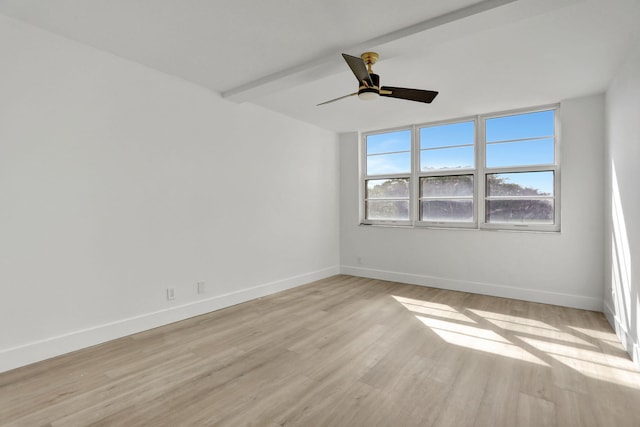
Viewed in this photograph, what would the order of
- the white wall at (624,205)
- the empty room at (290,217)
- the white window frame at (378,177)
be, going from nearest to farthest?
the empty room at (290,217) → the white wall at (624,205) → the white window frame at (378,177)

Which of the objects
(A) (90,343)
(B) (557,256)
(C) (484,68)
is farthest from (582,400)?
(A) (90,343)

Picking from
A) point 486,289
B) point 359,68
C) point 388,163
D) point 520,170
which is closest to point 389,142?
point 388,163

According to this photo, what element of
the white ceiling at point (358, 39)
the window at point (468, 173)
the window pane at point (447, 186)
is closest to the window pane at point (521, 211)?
the window at point (468, 173)

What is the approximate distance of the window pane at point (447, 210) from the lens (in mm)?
4848

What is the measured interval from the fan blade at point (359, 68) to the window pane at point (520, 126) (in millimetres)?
2846

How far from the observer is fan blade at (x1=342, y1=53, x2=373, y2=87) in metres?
2.32

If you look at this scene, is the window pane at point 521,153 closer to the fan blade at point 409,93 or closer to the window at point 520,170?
the window at point 520,170

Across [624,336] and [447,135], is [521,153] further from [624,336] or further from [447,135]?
[624,336]

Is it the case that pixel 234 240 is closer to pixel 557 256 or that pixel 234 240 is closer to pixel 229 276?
pixel 229 276

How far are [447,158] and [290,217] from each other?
8.51ft

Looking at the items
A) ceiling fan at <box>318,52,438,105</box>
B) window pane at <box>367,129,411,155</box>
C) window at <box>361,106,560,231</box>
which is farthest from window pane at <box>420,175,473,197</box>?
ceiling fan at <box>318,52,438,105</box>

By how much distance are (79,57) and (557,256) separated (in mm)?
5559

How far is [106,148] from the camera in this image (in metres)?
2.93

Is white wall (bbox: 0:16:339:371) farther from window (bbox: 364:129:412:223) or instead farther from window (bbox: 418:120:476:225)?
window (bbox: 418:120:476:225)
